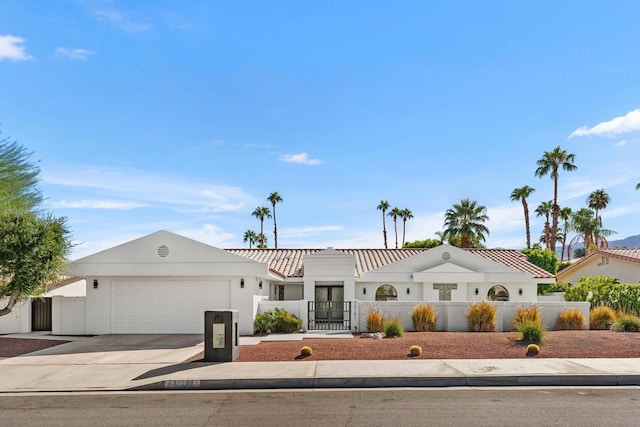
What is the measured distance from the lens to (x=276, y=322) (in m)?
23.6

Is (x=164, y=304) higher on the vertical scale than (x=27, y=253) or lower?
lower

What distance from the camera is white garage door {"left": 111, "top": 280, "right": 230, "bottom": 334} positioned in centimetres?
2369

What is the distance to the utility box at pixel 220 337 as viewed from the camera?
51.7 ft

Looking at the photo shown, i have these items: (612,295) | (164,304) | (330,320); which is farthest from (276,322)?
(612,295)

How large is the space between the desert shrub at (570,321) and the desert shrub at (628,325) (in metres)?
1.47

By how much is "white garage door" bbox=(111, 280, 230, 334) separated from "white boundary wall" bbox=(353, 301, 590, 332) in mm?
5402

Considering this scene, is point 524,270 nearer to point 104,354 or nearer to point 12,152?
point 104,354

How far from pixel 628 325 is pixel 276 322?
13.1 metres

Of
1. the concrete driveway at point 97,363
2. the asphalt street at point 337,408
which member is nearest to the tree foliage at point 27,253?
the concrete driveway at point 97,363

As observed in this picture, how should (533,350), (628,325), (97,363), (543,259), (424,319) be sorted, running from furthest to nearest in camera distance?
(543,259) < (424,319) < (628,325) < (533,350) < (97,363)

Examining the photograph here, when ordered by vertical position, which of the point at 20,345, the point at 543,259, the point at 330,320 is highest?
the point at 543,259

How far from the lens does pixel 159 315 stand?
23.8 metres

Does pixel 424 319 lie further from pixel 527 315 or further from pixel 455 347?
pixel 455 347

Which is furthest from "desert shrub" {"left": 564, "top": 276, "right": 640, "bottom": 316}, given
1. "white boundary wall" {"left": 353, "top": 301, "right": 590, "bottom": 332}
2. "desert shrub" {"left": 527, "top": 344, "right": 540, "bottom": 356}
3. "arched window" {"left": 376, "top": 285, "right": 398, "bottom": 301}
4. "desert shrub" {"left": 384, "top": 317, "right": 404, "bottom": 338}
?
"desert shrub" {"left": 527, "top": 344, "right": 540, "bottom": 356}
